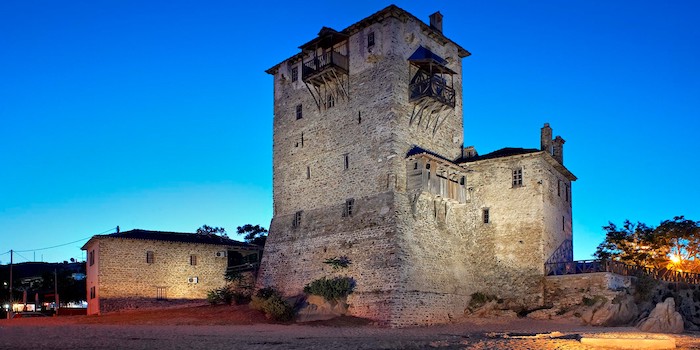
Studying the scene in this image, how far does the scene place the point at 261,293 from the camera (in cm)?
3631

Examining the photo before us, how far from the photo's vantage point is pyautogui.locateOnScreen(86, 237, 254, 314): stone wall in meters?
41.3

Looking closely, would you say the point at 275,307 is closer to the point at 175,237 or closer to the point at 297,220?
the point at 297,220

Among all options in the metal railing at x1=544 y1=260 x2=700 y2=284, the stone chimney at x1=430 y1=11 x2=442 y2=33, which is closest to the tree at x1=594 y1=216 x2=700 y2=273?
the metal railing at x1=544 y1=260 x2=700 y2=284

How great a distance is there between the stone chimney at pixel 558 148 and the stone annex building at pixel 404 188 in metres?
0.07

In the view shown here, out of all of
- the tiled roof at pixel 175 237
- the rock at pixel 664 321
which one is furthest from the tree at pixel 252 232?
the rock at pixel 664 321

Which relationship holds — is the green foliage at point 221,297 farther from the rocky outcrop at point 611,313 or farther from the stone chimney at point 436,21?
the rocky outcrop at point 611,313

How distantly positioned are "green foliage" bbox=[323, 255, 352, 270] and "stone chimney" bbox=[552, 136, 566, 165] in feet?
46.4

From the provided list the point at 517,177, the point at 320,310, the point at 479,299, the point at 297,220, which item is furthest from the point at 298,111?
the point at 479,299

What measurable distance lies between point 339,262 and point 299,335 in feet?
27.9

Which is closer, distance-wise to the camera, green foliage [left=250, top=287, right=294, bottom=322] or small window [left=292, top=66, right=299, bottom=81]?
green foliage [left=250, top=287, right=294, bottom=322]

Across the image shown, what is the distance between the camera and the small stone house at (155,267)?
41500 millimetres

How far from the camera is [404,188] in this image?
34.5m

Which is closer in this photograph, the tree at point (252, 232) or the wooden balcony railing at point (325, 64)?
the wooden balcony railing at point (325, 64)

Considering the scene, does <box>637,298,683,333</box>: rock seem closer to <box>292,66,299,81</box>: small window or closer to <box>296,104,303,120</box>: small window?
<box>296,104,303,120</box>: small window
